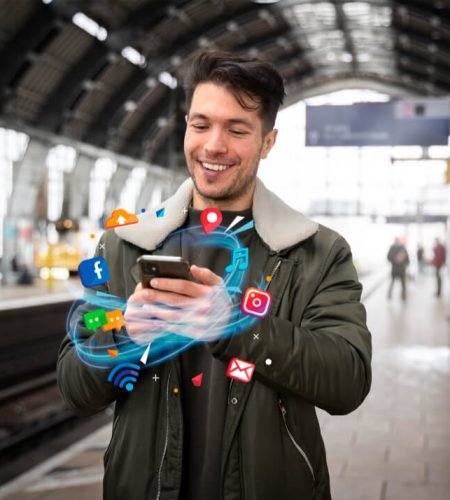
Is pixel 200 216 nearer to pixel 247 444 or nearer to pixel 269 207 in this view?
pixel 269 207

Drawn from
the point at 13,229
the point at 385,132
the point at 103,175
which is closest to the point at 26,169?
the point at 13,229

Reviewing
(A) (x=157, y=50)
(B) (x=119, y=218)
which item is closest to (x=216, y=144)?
(B) (x=119, y=218)

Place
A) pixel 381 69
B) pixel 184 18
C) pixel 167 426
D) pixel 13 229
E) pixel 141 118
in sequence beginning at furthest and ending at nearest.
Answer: pixel 381 69
pixel 141 118
pixel 184 18
pixel 13 229
pixel 167 426

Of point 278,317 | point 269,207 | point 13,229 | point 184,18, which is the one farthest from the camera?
point 184,18

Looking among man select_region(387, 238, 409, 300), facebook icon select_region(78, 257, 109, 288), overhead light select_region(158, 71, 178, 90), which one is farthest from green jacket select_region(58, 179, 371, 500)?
overhead light select_region(158, 71, 178, 90)

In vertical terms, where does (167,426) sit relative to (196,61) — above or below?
below

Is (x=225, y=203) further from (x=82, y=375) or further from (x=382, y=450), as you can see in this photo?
(x=382, y=450)

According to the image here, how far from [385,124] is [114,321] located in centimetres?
1399

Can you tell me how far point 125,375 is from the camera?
6.27 feet

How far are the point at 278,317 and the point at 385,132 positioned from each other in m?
13.8

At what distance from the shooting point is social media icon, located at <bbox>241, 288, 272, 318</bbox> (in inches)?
67.4

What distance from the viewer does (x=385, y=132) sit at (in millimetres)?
15062

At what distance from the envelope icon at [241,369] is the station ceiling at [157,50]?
22.3 meters

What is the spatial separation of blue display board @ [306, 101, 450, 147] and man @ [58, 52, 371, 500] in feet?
43.9
